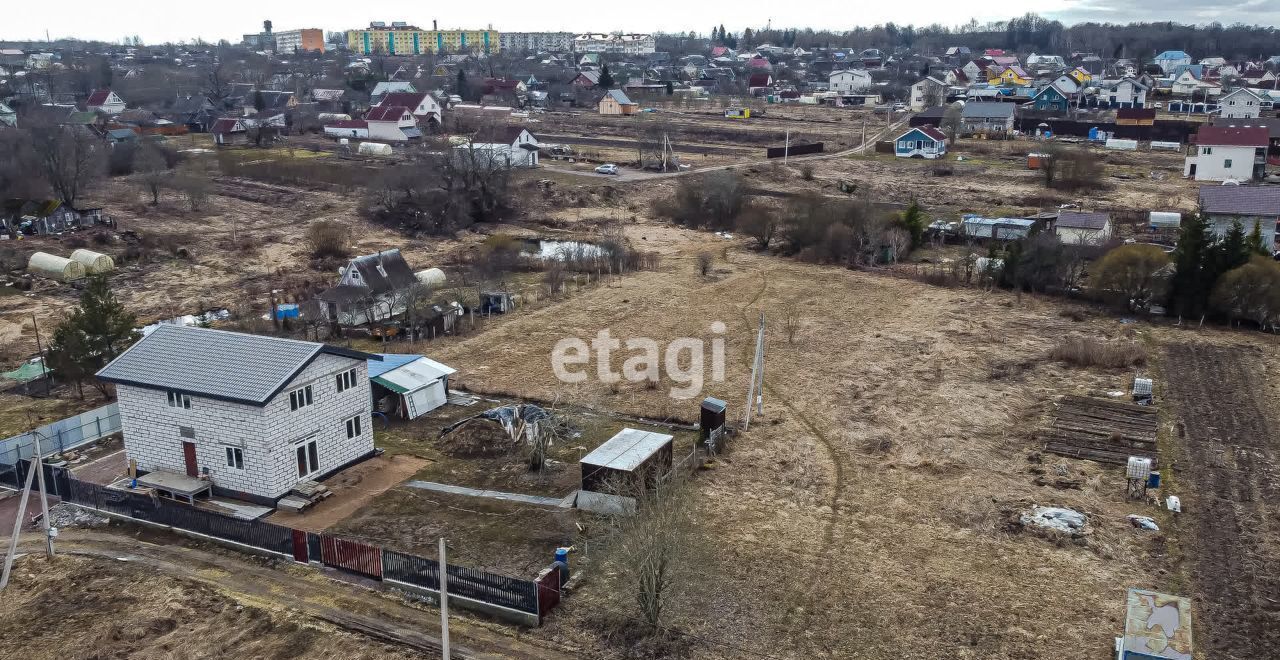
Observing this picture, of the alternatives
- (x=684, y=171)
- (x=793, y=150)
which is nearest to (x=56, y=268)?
(x=684, y=171)

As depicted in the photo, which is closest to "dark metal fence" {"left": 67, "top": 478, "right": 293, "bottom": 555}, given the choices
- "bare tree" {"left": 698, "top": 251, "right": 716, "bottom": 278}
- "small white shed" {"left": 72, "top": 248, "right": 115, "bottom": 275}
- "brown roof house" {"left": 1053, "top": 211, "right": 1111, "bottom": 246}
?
"small white shed" {"left": 72, "top": 248, "right": 115, "bottom": 275}

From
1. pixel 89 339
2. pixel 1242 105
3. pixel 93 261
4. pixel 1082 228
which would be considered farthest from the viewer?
pixel 1242 105

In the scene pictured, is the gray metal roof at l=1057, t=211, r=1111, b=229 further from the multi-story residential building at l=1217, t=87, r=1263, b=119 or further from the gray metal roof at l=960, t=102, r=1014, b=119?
the multi-story residential building at l=1217, t=87, r=1263, b=119

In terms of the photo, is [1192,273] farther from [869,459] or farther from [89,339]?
[89,339]

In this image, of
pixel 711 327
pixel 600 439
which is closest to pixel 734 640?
pixel 600 439

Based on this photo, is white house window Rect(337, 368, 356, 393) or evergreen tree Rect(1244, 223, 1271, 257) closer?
white house window Rect(337, 368, 356, 393)

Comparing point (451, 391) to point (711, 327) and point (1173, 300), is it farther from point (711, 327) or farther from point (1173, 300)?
point (1173, 300)
